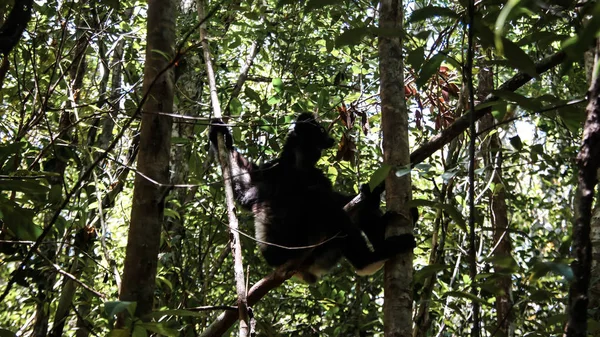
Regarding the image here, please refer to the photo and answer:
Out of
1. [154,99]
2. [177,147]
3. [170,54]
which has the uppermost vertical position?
[177,147]

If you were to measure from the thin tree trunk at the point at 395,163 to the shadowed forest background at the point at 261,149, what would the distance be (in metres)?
0.06

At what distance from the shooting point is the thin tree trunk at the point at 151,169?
8.50ft

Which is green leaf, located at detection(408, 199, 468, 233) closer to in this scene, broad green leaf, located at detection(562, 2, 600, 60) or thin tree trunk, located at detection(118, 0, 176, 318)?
broad green leaf, located at detection(562, 2, 600, 60)

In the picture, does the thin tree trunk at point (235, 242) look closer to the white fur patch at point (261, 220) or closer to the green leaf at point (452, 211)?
the green leaf at point (452, 211)

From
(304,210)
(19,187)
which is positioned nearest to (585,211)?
(19,187)

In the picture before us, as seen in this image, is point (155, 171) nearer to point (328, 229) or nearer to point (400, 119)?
point (400, 119)

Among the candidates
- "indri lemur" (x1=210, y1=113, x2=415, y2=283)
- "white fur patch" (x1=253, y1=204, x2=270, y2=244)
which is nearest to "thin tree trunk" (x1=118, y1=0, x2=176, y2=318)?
"indri lemur" (x1=210, y1=113, x2=415, y2=283)

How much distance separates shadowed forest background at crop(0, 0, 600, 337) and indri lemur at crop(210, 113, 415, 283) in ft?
0.72

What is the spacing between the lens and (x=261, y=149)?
5926 mm

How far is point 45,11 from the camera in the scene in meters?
5.22

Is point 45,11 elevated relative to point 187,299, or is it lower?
elevated

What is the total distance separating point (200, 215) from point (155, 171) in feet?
11.6

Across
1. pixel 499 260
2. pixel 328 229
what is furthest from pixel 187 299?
pixel 499 260

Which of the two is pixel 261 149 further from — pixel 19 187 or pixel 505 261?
pixel 505 261
